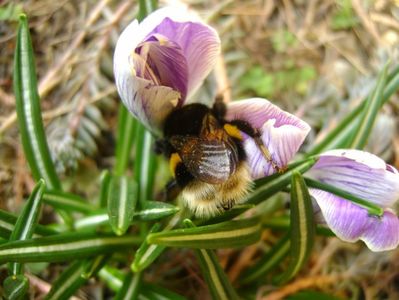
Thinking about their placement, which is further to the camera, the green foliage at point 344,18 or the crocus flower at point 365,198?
the green foliage at point 344,18

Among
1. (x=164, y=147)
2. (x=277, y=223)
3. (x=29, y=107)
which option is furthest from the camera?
(x=277, y=223)

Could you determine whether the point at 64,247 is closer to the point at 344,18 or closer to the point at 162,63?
the point at 162,63

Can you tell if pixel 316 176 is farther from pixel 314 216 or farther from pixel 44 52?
pixel 44 52

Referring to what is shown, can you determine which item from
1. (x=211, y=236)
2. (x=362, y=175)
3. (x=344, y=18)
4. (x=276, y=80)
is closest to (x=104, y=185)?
(x=211, y=236)

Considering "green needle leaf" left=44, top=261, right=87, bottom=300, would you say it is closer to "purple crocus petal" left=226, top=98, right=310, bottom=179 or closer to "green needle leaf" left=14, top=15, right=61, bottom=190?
"green needle leaf" left=14, top=15, right=61, bottom=190

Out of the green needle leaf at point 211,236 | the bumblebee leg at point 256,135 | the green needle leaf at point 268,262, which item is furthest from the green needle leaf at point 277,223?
the bumblebee leg at point 256,135

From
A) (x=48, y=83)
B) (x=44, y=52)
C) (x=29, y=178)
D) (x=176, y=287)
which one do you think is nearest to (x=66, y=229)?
(x=29, y=178)

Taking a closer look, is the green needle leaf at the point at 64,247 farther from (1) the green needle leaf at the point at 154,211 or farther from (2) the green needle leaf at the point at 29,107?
(2) the green needle leaf at the point at 29,107
